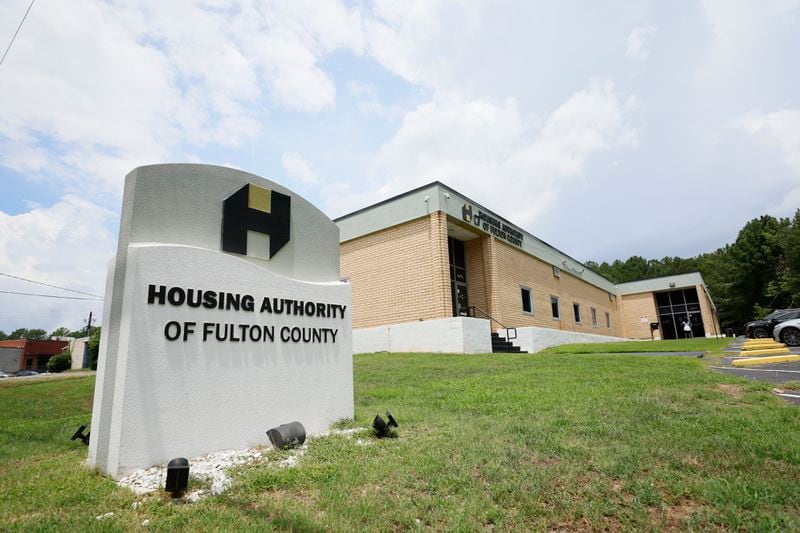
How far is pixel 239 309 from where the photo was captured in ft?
15.9

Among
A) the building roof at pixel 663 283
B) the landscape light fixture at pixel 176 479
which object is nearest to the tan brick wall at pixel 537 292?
the building roof at pixel 663 283

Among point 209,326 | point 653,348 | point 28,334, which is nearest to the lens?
point 209,326

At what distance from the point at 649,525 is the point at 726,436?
2108 millimetres

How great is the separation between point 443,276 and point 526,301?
778 centimetres

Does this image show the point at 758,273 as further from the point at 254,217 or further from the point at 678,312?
the point at 254,217

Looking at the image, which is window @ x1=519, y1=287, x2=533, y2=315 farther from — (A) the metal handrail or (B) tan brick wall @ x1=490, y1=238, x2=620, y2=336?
(A) the metal handrail

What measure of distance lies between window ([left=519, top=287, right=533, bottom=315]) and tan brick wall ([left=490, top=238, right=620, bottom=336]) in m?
0.22

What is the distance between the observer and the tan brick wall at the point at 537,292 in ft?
65.8

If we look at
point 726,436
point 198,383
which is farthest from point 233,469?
point 726,436

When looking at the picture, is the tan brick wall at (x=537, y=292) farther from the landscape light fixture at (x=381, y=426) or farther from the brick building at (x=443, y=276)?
the landscape light fixture at (x=381, y=426)

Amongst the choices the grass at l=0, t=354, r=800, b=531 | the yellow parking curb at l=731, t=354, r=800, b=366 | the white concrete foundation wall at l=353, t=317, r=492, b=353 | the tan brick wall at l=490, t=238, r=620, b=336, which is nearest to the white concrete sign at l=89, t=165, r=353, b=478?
the grass at l=0, t=354, r=800, b=531

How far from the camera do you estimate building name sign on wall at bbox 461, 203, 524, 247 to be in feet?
60.9

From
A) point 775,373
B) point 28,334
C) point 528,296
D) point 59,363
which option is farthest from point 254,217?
point 28,334

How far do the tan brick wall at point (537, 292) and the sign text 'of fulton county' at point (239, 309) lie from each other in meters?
14.4
